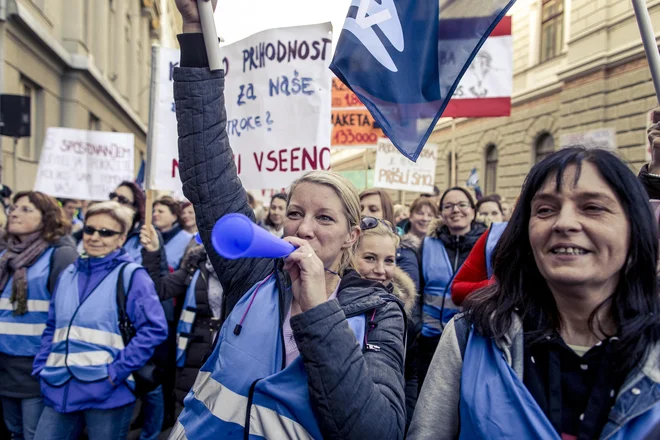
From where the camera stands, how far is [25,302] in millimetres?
3459

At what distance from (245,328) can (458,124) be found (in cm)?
2141

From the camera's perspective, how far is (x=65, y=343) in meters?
3.05

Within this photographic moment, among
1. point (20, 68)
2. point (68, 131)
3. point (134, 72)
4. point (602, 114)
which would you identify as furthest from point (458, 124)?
point (68, 131)

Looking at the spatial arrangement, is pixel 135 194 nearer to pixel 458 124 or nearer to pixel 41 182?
pixel 41 182

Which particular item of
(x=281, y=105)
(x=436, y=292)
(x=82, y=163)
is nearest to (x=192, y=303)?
(x=281, y=105)

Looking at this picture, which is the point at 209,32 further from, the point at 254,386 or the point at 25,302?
the point at 25,302

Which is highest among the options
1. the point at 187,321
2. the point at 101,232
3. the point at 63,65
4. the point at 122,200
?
the point at 63,65

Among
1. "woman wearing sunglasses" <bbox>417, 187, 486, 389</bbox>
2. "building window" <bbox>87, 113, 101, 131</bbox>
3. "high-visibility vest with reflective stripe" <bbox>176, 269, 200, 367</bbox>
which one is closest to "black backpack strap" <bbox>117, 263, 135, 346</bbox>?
"high-visibility vest with reflective stripe" <bbox>176, 269, 200, 367</bbox>

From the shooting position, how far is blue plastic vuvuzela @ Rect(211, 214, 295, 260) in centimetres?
124

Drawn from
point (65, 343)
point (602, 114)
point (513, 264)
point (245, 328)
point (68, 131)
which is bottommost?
point (65, 343)

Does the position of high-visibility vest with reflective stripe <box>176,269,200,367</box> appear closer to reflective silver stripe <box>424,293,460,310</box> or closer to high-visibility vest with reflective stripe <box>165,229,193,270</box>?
high-visibility vest with reflective stripe <box>165,229,193,270</box>

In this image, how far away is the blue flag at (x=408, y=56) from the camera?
2121 mm

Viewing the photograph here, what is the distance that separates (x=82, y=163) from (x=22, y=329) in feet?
14.7

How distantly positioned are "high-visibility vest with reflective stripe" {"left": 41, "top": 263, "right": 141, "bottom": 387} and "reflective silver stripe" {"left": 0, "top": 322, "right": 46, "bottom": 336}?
429 mm
